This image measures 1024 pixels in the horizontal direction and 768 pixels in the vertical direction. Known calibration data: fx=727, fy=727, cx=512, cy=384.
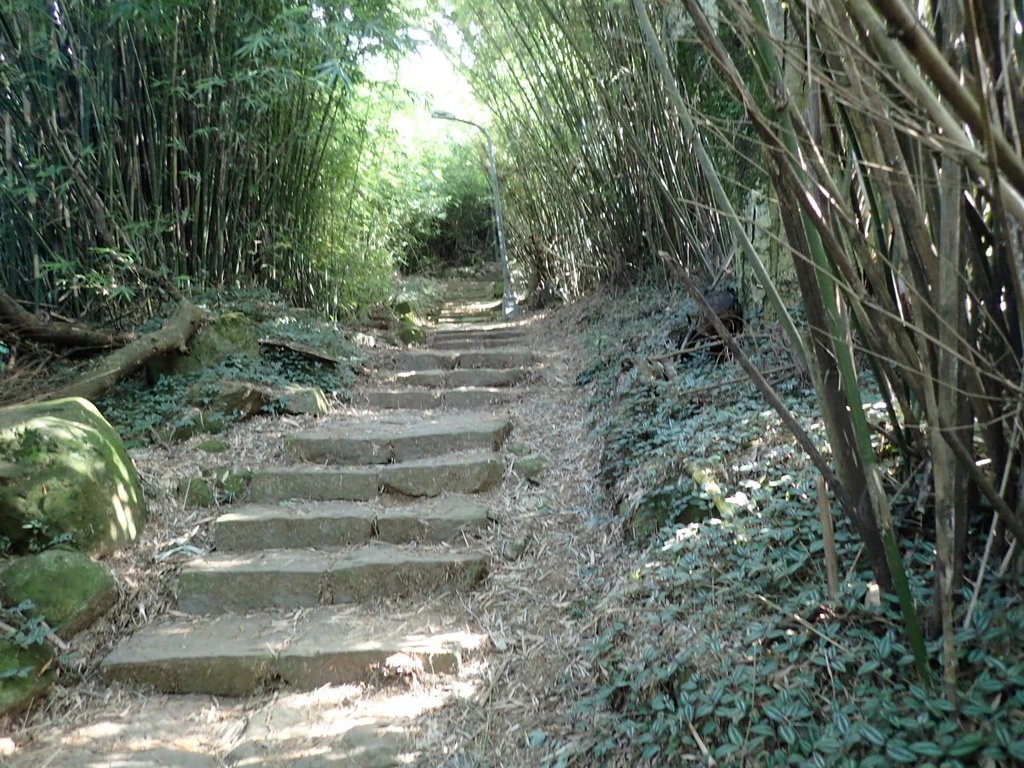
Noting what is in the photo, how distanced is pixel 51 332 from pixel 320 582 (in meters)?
2.13

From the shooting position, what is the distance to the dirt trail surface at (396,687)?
1.82 metres

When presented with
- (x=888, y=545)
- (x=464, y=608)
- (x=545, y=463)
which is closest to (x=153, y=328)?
(x=545, y=463)

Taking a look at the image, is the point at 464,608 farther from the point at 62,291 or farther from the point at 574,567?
the point at 62,291

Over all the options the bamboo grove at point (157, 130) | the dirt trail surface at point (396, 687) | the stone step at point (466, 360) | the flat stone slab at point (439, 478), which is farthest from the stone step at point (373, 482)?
the stone step at point (466, 360)

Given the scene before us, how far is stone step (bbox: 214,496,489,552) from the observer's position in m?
2.71

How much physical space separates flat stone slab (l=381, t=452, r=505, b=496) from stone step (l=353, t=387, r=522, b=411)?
110cm

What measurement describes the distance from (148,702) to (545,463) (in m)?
1.75

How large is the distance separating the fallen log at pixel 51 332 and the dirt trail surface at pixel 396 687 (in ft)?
3.68

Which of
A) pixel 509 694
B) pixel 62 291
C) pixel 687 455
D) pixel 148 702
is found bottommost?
pixel 509 694

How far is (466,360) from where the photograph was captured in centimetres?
510

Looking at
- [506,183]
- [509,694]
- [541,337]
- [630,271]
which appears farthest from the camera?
[506,183]

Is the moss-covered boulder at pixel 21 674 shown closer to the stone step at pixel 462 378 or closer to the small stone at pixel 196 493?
the small stone at pixel 196 493

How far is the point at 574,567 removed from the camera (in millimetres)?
2475

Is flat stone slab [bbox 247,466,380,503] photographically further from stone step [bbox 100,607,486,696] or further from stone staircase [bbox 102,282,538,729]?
stone step [bbox 100,607,486,696]
